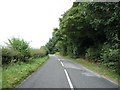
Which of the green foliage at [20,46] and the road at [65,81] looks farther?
the green foliage at [20,46]

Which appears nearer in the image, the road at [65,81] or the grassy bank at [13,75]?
the grassy bank at [13,75]

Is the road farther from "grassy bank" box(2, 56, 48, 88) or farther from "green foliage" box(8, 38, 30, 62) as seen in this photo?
"green foliage" box(8, 38, 30, 62)

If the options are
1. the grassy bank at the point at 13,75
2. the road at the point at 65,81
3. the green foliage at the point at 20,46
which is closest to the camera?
the grassy bank at the point at 13,75

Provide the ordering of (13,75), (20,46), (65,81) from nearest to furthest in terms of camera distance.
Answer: (65,81) → (13,75) → (20,46)

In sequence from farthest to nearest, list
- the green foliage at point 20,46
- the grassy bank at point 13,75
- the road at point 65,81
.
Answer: the green foliage at point 20,46 → the road at point 65,81 → the grassy bank at point 13,75

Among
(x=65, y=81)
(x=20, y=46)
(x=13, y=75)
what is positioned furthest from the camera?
(x=20, y=46)

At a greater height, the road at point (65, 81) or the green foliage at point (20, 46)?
the green foliage at point (20, 46)

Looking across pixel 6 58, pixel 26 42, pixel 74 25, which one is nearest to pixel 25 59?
pixel 26 42

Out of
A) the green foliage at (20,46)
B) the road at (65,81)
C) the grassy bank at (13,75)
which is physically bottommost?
the road at (65,81)

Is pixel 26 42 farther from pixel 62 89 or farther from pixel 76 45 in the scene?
pixel 76 45

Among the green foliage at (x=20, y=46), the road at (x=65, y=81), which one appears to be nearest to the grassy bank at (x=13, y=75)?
the road at (x=65, y=81)

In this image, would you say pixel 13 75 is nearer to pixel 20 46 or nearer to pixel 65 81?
pixel 65 81

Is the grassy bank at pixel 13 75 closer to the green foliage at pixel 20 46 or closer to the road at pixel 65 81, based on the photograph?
the road at pixel 65 81

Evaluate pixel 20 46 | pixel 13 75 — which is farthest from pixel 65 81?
pixel 20 46
